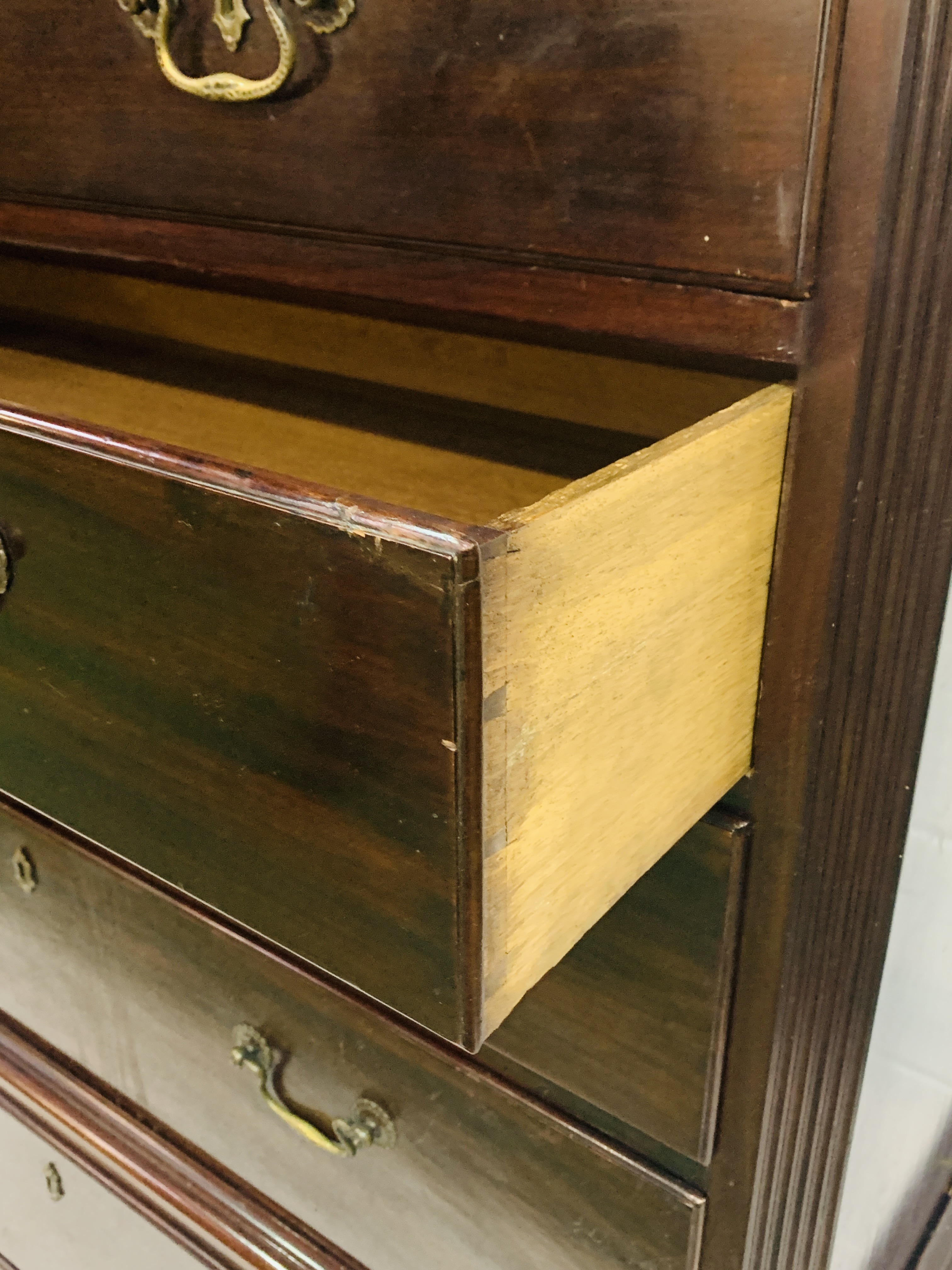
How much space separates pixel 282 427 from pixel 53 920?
39cm

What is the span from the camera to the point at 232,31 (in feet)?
1.35

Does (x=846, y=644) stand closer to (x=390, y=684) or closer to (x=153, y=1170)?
(x=390, y=684)

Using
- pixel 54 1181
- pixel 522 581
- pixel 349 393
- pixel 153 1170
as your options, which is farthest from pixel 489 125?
pixel 54 1181

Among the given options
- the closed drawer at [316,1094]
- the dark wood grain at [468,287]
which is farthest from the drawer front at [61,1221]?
the dark wood grain at [468,287]

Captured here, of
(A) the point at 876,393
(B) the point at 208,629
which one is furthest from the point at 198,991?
(A) the point at 876,393

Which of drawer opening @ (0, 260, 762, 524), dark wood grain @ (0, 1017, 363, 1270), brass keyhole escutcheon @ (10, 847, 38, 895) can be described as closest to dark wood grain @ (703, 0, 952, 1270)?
drawer opening @ (0, 260, 762, 524)

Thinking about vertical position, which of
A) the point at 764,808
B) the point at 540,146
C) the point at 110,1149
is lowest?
the point at 110,1149

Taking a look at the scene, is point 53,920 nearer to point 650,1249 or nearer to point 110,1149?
point 110,1149

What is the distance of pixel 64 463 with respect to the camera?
0.35 metres

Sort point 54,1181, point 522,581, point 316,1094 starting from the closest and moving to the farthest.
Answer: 1. point 522,581
2. point 316,1094
3. point 54,1181

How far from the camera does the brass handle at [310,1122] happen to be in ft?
2.05

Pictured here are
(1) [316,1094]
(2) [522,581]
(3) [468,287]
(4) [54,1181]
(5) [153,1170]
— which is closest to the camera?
(2) [522,581]

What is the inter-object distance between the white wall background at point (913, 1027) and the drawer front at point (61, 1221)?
1.59 ft

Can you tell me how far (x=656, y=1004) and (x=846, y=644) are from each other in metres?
0.20
